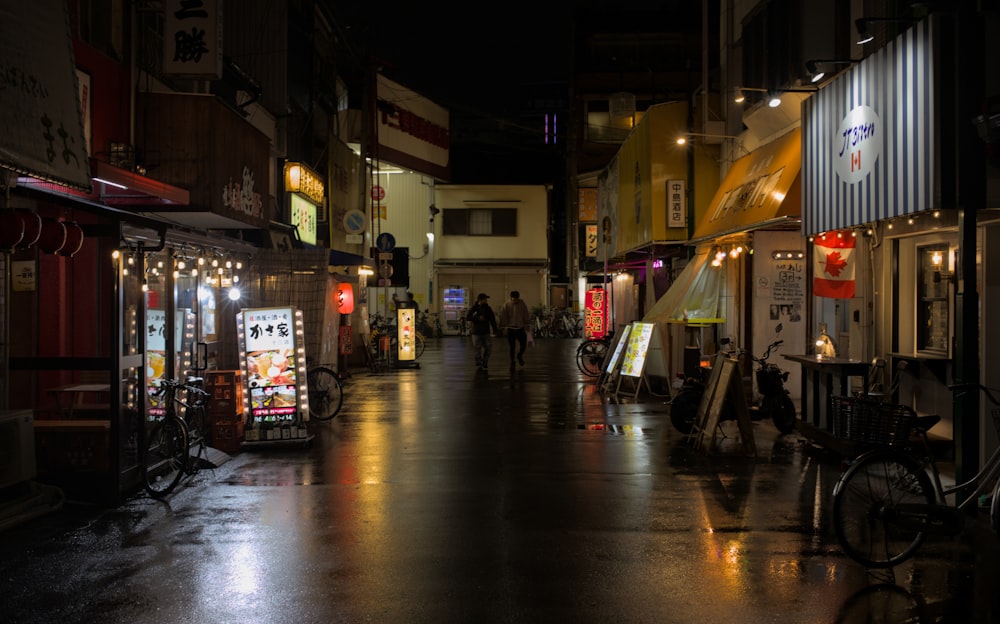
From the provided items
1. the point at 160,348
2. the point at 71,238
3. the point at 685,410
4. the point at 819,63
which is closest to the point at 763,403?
the point at 685,410

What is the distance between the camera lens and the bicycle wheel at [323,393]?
14391 mm

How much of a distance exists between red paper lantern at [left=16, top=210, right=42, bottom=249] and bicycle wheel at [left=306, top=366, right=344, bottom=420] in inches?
277

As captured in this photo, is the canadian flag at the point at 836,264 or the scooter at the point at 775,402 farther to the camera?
the scooter at the point at 775,402

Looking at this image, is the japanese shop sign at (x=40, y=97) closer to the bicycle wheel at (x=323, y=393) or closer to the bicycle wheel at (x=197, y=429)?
the bicycle wheel at (x=197, y=429)

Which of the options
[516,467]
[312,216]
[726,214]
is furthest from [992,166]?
[312,216]

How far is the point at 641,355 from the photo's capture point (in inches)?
667

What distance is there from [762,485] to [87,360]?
7420 millimetres

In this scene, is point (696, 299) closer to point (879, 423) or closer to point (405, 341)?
point (879, 423)

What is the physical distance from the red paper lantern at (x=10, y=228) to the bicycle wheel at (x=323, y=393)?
726 cm

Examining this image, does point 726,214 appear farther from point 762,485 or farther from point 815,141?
point 762,485

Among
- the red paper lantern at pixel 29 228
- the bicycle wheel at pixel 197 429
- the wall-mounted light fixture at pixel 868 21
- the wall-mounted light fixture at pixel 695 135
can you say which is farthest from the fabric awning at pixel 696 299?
the red paper lantern at pixel 29 228

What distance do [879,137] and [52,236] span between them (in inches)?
345

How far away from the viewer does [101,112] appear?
1212 centimetres

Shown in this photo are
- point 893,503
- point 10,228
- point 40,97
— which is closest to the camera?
point 893,503
